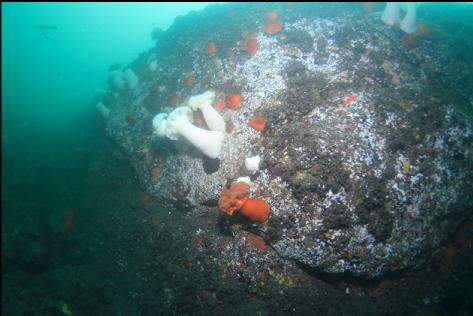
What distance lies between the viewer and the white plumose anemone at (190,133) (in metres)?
4.80

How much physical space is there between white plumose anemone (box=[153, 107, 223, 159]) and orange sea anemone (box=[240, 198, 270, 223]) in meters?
1.37

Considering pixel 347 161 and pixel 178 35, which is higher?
pixel 178 35

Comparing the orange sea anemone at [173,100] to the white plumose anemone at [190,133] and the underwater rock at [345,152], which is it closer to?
the underwater rock at [345,152]

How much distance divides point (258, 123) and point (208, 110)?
1039mm

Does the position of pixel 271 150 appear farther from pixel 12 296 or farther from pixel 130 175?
pixel 12 296

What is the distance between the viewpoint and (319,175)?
411 cm

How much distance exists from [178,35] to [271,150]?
22.6ft

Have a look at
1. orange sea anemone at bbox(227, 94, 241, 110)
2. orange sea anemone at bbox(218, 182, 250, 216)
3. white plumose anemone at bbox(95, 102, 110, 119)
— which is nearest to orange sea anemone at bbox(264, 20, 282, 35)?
orange sea anemone at bbox(227, 94, 241, 110)

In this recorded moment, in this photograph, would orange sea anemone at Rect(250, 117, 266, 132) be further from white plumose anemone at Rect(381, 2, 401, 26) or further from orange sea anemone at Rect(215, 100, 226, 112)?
white plumose anemone at Rect(381, 2, 401, 26)

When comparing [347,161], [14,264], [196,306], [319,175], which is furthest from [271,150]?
[14,264]

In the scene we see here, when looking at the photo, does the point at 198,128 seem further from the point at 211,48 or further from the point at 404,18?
the point at 404,18

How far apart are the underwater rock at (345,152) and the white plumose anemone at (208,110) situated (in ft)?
0.84

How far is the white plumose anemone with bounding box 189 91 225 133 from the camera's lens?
5059 mm

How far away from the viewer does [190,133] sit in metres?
4.82
